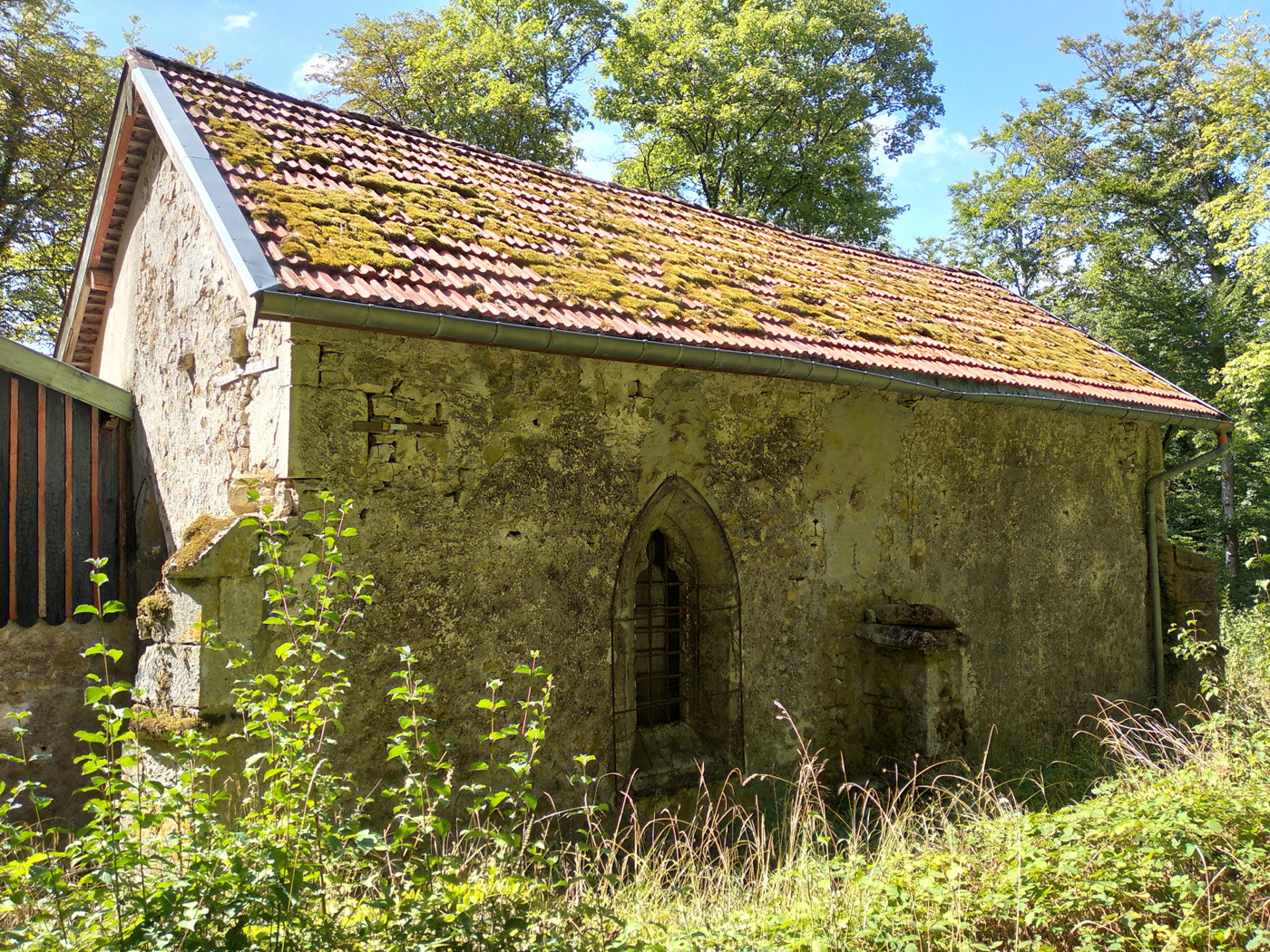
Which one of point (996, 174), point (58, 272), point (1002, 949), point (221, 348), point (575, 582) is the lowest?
point (1002, 949)

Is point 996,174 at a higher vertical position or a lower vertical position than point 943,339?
higher

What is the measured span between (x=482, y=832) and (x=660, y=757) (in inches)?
121

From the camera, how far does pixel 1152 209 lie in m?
22.5

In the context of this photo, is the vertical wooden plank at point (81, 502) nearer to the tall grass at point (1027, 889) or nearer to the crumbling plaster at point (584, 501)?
the crumbling plaster at point (584, 501)

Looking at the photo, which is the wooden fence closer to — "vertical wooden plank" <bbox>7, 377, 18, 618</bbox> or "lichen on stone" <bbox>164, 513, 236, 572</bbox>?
"vertical wooden plank" <bbox>7, 377, 18, 618</bbox>

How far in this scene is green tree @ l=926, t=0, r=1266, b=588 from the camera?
20.5 metres

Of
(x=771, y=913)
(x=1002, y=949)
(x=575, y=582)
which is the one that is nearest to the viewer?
(x=1002, y=949)

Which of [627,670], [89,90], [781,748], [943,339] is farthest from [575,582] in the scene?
[89,90]

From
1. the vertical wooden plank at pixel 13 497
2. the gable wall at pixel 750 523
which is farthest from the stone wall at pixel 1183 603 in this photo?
the vertical wooden plank at pixel 13 497

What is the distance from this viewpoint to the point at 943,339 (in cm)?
782

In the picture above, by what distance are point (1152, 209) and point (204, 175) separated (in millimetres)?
24241

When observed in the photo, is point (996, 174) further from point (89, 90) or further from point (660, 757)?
point (660, 757)

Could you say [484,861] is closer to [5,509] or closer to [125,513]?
[5,509]

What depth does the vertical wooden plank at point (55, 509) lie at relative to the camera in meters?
5.54
